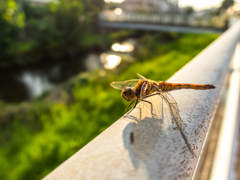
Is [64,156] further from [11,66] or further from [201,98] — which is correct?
[11,66]

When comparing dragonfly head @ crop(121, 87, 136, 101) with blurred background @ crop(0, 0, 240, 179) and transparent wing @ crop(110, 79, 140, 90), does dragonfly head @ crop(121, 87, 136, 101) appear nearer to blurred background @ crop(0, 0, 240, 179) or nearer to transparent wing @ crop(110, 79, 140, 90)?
transparent wing @ crop(110, 79, 140, 90)

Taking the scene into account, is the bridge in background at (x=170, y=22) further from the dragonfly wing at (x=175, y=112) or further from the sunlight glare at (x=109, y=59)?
the dragonfly wing at (x=175, y=112)

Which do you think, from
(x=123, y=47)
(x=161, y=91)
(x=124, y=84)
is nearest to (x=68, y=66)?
(x=123, y=47)

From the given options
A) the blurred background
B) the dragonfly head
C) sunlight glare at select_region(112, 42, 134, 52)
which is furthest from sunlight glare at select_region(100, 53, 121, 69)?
the dragonfly head

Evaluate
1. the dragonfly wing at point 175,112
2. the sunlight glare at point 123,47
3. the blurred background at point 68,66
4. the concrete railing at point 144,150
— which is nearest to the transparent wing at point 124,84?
the dragonfly wing at point 175,112

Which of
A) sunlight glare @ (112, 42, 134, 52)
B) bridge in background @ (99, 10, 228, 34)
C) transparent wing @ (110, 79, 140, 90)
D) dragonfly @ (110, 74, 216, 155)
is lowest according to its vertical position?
sunlight glare @ (112, 42, 134, 52)

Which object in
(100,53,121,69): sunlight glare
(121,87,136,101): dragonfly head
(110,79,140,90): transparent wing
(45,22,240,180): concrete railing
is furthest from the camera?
(100,53,121,69): sunlight glare

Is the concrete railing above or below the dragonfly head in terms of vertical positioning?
above

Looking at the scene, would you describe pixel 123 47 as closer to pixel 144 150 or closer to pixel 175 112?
pixel 175 112
